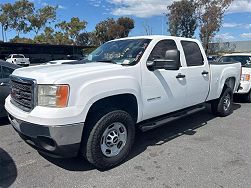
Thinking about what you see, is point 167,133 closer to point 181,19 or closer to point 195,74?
point 195,74

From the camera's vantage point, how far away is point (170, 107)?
478 centimetres

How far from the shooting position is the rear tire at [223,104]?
6.66 meters

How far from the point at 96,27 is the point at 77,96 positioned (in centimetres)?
6569

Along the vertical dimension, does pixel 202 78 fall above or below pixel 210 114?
above

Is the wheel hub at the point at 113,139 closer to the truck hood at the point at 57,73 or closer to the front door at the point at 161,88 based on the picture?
the front door at the point at 161,88

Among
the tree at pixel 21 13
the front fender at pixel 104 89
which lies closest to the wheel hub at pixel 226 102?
the front fender at pixel 104 89

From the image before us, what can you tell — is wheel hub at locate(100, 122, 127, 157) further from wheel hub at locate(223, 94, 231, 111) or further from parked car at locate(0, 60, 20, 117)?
wheel hub at locate(223, 94, 231, 111)

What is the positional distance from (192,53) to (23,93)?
3447mm

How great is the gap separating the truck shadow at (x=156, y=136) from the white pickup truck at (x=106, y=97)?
298 mm

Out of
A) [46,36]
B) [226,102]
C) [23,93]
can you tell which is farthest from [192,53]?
[46,36]

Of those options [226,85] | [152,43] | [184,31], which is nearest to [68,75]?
[152,43]

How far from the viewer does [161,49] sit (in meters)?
4.68

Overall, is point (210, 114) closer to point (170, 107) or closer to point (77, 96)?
point (170, 107)

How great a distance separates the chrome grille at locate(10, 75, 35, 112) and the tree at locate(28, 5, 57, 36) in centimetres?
5240
